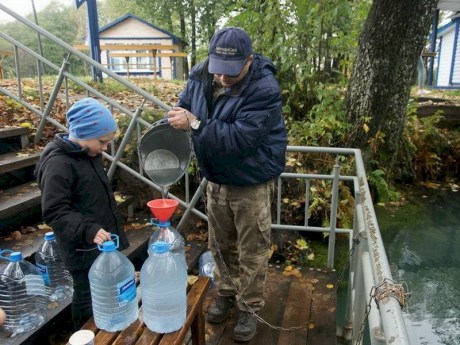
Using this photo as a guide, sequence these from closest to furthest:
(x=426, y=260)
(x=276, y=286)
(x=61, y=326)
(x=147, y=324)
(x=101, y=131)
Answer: (x=147, y=324), (x=101, y=131), (x=61, y=326), (x=276, y=286), (x=426, y=260)

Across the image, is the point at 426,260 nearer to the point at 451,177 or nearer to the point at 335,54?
the point at 335,54

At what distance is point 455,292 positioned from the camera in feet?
13.9

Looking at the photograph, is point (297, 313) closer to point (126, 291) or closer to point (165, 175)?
point (165, 175)

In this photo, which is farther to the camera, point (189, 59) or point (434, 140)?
point (189, 59)

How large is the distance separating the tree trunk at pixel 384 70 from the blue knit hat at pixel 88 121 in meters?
4.48

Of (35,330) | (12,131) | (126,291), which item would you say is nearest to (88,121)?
(126,291)

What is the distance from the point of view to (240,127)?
210cm

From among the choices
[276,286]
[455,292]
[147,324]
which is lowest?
[455,292]

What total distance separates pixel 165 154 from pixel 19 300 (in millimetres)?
1404

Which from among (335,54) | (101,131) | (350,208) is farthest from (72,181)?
(335,54)

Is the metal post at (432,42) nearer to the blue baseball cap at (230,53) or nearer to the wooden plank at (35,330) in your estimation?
the blue baseball cap at (230,53)

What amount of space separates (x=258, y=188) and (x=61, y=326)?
5.51 ft

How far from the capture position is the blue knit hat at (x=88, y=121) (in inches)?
83.4

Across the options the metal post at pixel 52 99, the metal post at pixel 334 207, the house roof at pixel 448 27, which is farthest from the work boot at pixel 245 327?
the house roof at pixel 448 27
